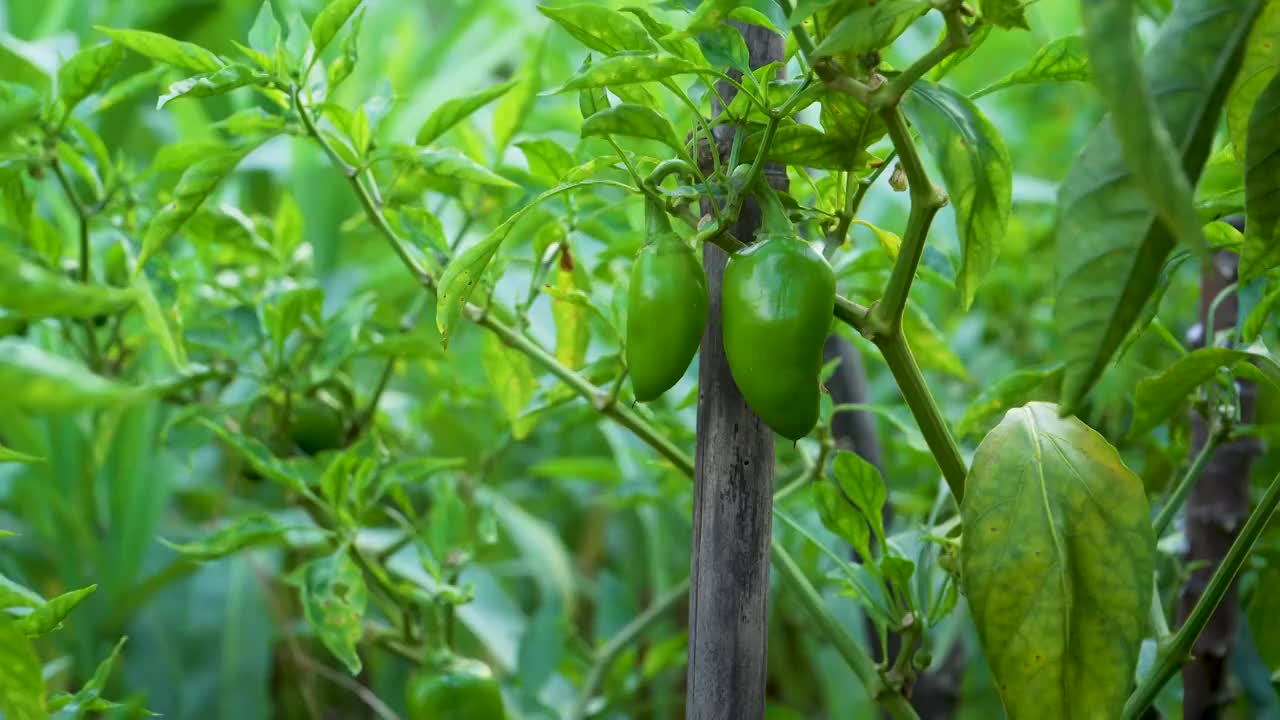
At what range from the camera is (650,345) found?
1.60 ft

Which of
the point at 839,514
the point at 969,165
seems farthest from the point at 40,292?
the point at 839,514

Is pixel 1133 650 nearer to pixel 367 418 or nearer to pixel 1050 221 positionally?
pixel 367 418

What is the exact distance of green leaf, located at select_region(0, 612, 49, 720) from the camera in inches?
17.7

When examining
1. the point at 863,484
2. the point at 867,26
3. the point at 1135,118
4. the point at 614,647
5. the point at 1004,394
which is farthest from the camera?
the point at 614,647

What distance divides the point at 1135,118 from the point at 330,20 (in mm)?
433

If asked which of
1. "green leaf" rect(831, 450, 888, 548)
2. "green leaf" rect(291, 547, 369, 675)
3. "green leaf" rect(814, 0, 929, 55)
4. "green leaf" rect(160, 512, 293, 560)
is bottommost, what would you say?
"green leaf" rect(291, 547, 369, 675)

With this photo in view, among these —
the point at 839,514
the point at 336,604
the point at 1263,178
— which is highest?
the point at 1263,178

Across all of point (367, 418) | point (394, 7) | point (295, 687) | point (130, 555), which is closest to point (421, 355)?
point (367, 418)

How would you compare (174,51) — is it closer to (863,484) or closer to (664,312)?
(664,312)

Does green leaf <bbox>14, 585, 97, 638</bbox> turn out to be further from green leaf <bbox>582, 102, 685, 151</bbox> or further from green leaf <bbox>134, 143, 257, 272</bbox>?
green leaf <bbox>582, 102, 685, 151</bbox>

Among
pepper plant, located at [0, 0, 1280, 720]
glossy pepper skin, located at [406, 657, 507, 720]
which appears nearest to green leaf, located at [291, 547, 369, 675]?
pepper plant, located at [0, 0, 1280, 720]

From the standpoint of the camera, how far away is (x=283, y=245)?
0.93 meters

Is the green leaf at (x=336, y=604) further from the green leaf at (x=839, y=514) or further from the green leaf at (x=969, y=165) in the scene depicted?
the green leaf at (x=969, y=165)

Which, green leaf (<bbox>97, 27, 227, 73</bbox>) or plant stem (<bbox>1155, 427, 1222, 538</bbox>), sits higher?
green leaf (<bbox>97, 27, 227, 73</bbox>)
